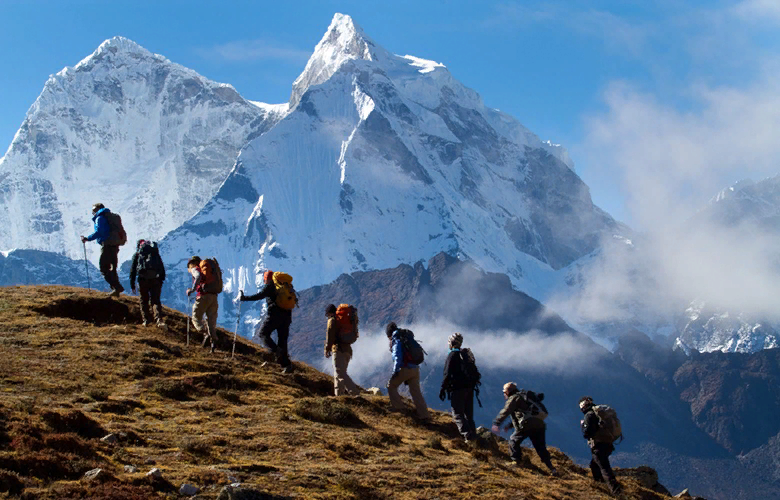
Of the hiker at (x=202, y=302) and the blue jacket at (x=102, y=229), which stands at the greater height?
the blue jacket at (x=102, y=229)

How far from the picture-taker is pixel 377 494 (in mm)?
15258

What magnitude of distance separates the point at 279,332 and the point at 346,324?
2388 millimetres

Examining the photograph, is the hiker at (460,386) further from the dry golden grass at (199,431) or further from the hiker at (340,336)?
the hiker at (340,336)

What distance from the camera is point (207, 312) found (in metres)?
26.4

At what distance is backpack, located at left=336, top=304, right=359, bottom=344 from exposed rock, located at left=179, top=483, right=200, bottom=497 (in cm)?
1018

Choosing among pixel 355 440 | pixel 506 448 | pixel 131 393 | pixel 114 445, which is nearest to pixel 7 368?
pixel 131 393

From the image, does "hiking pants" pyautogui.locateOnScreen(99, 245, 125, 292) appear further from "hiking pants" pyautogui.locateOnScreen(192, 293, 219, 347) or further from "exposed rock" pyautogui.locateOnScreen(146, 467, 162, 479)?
"exposed rock" pyautogui.locateOnScreen(146, 467, 162, 479)

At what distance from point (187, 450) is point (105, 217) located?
1300 cm

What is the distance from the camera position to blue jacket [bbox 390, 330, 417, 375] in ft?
74.0

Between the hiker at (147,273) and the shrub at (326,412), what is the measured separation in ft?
24.1

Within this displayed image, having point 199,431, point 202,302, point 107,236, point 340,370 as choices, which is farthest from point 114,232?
point 199,431

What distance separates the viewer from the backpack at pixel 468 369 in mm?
21703

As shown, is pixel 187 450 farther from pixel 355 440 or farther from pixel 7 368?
pixel 7 368

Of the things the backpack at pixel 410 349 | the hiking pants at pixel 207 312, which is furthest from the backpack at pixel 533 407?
the hiking pants at pixel 207 312
